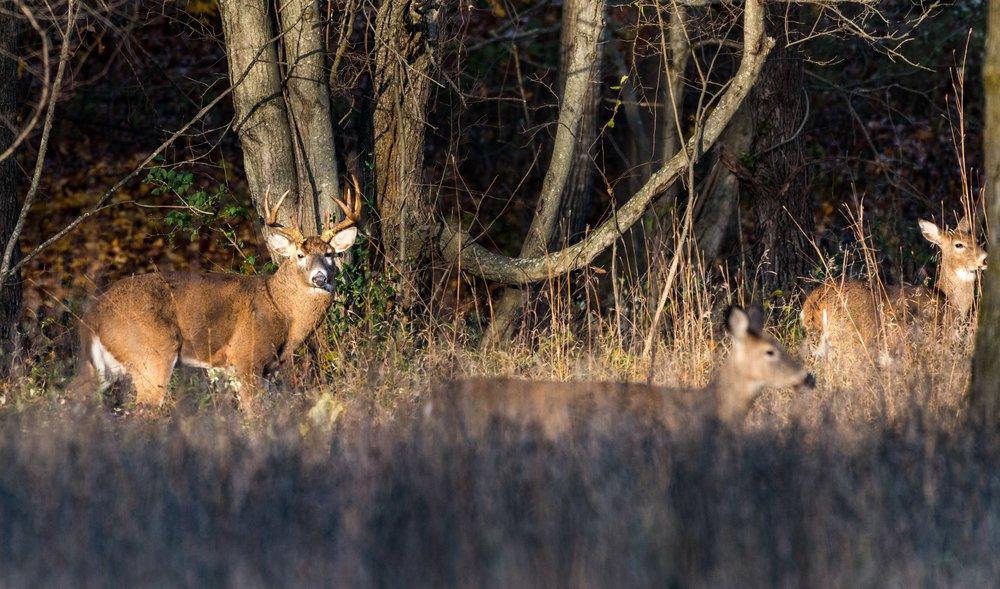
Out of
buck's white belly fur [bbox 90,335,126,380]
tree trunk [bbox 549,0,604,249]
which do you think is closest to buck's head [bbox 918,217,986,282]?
tree trunk [bbox 549,0,604,249]

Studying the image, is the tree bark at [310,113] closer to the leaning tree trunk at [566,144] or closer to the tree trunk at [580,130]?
the leaning tree trunk at [566,144]

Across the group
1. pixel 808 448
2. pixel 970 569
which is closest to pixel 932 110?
pixel 808 448

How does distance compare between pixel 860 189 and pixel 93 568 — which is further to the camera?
pixel 860 189

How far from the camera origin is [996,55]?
5746 millimetres

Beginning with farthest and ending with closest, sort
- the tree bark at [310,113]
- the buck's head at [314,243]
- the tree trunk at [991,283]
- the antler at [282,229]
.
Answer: the tree bark at [310,113] < the antler at [282,229] < the buck's head at [314,243] < the tree trunk at [991,283]

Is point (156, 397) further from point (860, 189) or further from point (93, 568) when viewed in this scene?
point (860, 189)

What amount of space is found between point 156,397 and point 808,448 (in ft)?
14.9

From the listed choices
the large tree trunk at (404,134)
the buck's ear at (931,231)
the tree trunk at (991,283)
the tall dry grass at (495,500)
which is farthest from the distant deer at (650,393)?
the buck's ear at (931,231)

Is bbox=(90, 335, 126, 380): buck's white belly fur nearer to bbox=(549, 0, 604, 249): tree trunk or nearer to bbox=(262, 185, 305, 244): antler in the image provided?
bbox=(262, 185, 305, 244): antler

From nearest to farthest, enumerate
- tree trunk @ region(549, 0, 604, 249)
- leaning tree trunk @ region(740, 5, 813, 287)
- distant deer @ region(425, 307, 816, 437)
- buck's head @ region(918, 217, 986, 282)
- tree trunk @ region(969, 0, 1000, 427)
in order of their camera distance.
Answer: tree trunk @ region(969, 0, 1000, 427) < distant deer @ region(425, 307, 816, 437) < tree trunk @ region(549, 0, 604, 249) < buck's head @ region(918, 217, 986, 282) < leaning tree trunk @ region(740, 5, 813, 287)

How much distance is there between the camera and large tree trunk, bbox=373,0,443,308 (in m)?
9.09

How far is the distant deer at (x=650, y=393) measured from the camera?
5.86m

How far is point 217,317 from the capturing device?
8664 millimetres

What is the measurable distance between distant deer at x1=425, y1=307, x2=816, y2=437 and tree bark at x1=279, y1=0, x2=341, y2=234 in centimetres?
308
